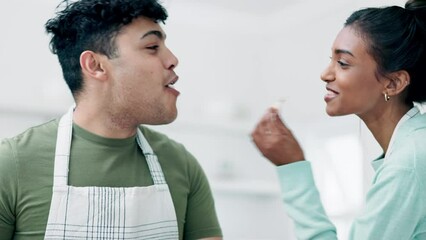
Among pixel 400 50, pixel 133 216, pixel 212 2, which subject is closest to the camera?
pixel 400 50

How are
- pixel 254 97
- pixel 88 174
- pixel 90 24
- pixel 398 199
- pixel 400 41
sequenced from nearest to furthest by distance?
1. pixel 398 199
2. pixel 400 41
3. pixel 88 174
4. pixel 90 24
5. pixel 254 97

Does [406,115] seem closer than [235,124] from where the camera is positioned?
Yes

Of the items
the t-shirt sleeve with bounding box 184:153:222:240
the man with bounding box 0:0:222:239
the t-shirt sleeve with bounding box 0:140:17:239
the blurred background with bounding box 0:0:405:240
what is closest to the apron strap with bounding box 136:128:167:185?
the man with bounding box 0:0:222:239

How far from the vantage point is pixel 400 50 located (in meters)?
1.44

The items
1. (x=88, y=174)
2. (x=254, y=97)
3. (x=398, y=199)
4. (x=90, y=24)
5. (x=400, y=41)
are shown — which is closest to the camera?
(x=398, y=199)

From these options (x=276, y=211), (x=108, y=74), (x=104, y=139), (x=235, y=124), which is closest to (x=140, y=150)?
(x=104, y=139)

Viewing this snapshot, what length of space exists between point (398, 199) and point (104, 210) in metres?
0.69

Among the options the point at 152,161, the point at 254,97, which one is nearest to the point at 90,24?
the point at 152,161

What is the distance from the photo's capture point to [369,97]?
1.47m

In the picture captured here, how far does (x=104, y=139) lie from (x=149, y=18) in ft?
1.17

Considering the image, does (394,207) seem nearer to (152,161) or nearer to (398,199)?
(398,199)

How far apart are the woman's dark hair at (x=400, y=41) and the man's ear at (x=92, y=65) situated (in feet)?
2.20

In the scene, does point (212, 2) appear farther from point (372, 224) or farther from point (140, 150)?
point (372, 224)

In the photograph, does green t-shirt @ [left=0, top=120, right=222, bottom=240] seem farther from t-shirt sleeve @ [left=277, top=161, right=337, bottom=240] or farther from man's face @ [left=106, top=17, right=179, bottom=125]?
t-shirt sleeve @ [left=277, top=161, right=337, bottom=240]
